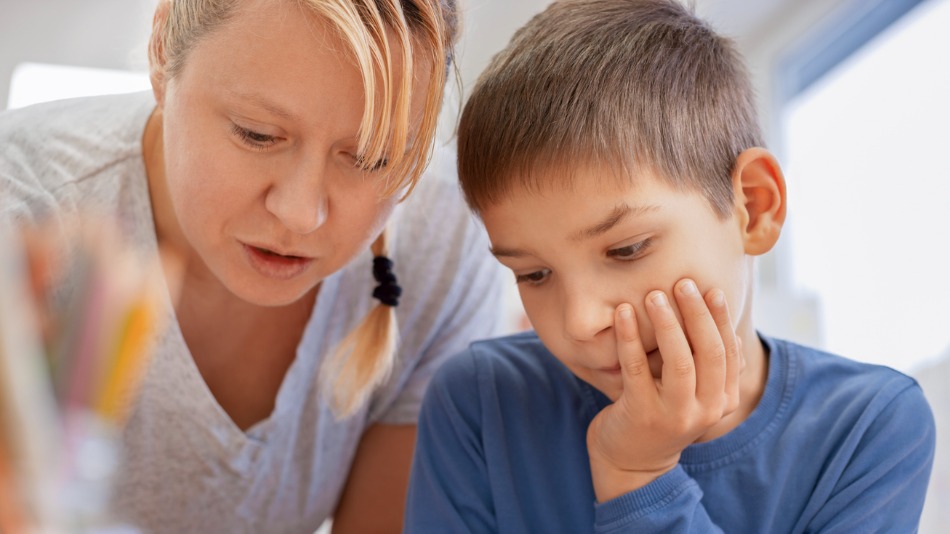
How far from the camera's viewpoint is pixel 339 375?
112 cm

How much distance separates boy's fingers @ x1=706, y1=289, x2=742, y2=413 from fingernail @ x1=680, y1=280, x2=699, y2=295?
0.02 metres

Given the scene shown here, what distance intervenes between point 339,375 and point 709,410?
49 cm

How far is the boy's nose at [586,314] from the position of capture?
760 millimetres

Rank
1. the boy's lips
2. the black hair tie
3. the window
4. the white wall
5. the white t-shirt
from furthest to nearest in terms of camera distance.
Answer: the white wall → the window → the black hair tie → the white t-shirt → the boy's lips

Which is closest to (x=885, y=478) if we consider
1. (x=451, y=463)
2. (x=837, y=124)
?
(x=451, y=463)

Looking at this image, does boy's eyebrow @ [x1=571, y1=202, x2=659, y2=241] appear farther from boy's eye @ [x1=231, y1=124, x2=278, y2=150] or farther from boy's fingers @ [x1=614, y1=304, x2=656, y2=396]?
boy's eye @ [x1=231, y1=124, x2=278, y2=150]

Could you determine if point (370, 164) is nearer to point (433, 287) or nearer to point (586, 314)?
point (586, 314)

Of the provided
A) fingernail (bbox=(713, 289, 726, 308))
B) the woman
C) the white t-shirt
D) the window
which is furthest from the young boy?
the window

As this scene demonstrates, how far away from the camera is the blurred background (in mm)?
2209

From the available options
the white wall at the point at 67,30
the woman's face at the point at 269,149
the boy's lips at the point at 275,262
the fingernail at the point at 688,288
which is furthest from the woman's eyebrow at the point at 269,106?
the white wall at the point at 67,30

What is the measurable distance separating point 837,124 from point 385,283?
206cm

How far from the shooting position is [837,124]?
2.73 metres

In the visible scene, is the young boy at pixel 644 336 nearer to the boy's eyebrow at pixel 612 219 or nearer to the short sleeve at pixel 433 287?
the boy's eyebrow at pixel 612 219

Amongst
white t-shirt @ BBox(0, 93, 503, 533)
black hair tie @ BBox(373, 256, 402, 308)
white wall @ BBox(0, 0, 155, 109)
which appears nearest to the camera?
white t-shirt @ BBox(0, 93, 503, 533)
